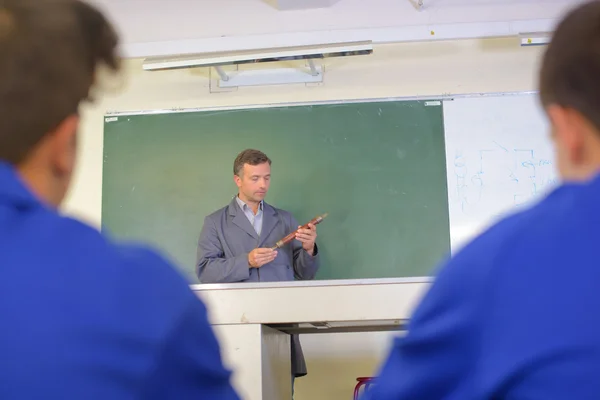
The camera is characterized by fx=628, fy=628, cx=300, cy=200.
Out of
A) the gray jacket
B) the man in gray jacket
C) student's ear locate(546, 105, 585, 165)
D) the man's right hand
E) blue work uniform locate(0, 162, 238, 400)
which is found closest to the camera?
blue work uniform locate(0, 162, 238, 400)

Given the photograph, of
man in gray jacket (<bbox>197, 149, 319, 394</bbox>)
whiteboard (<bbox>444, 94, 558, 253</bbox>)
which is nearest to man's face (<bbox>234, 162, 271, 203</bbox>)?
man in gray jacket (<bbox>197, 149, 319, 394</bbox>)

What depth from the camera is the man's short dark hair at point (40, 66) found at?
627 millimetres

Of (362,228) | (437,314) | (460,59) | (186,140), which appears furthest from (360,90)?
(437,314)

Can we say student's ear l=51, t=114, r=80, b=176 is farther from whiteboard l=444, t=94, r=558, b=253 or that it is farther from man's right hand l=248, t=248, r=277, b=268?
whiteboard l=444, t=94, r=558, b=253

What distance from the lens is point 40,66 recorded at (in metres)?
0.63

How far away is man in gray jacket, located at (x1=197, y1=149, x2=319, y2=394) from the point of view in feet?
11.4

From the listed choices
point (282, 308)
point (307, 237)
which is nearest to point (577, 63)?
point (282, 308)

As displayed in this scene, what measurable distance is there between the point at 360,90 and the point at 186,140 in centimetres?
121

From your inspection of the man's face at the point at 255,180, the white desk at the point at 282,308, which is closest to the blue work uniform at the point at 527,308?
the white desk at the point at 282,308

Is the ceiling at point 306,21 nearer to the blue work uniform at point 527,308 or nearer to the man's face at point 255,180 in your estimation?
the man's face at point 255,180

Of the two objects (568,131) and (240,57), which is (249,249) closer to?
(240,57)

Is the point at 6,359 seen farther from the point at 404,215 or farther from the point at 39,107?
the point at 404,215

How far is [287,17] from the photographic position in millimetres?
4199

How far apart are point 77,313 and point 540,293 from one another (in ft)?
1.42
